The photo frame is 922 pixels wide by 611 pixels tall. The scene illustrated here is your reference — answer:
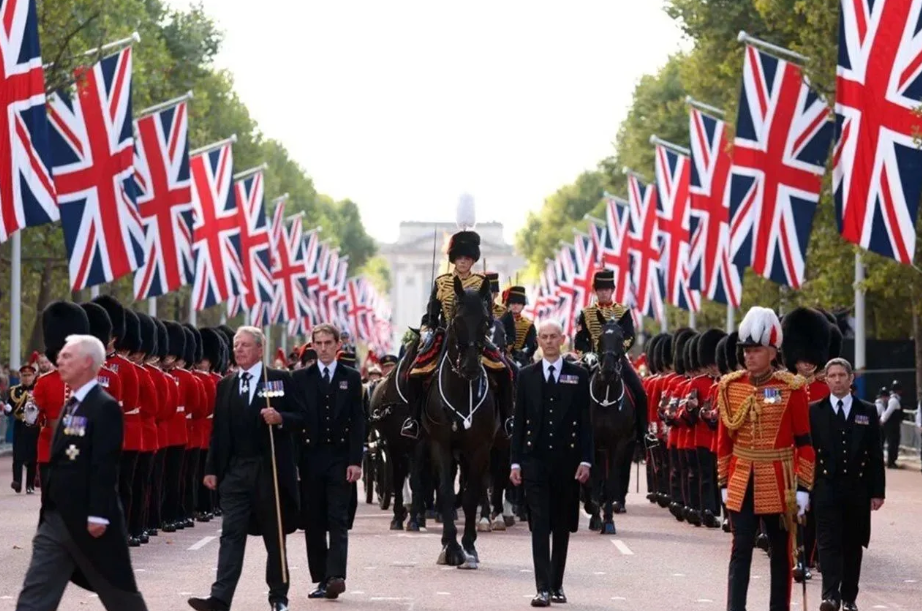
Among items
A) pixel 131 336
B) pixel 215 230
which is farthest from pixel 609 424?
pixel 215 230

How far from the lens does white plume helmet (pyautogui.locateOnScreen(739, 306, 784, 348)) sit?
44.5 feet

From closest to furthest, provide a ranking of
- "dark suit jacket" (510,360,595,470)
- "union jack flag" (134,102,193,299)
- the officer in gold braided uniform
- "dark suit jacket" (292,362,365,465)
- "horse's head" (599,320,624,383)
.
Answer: "dark suit jacket" (510,360,595,470)
"dark suit jacket" (292,362,365,465)
the officer in gold braided uniform
"horse's head" (599,320,624,383)
"union jack flag" (134,102,193,299)

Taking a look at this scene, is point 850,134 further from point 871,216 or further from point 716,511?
point 716,511

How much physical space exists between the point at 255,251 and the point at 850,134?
29001 mm

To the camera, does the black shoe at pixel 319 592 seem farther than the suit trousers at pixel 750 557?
Yes

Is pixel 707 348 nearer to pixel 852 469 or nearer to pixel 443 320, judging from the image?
pixel 443 320

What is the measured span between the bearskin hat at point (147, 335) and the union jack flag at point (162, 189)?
20.1 metres

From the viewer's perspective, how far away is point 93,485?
452 inches

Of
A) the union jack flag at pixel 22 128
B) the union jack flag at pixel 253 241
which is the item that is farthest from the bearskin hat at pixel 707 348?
the union jack flag at pixel 253 241

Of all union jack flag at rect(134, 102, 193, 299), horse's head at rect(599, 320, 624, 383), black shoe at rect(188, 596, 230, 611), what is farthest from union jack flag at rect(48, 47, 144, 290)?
black shoe at rect(188, 596, 230, 611)

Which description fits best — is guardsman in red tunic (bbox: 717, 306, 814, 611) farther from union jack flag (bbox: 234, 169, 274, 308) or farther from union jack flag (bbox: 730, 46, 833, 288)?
union jack flag (bbox: 234, 169, 274, 308)

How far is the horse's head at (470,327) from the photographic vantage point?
749 inches

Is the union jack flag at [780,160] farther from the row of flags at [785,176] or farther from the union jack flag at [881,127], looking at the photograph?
the union jack flag at [881,127]

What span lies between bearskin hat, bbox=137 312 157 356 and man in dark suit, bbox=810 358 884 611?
762cm
